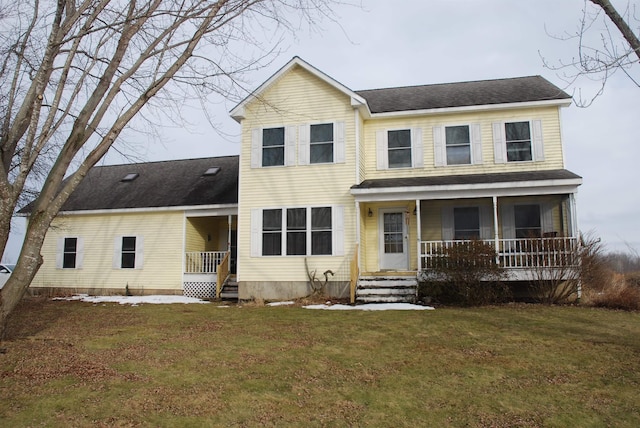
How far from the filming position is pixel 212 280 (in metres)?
17.3

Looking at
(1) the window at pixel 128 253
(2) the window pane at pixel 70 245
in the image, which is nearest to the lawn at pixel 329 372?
(1) the window at pixel 128 253

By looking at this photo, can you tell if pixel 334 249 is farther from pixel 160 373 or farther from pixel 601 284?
A: pixel 160 373

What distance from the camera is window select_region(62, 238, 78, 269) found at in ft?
62.8

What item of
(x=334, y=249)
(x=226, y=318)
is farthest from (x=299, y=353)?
(x=334, y=249)

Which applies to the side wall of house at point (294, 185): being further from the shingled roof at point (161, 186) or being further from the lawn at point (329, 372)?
the lawn at point (329, 372)

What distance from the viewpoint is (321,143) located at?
15.5 m

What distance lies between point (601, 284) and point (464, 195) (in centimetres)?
444

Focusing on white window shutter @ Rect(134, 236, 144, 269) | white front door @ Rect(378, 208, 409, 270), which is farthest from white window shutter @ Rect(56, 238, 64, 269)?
white front door @ Rect(378, 208, 409, 270)

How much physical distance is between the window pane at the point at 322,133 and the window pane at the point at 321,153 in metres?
0.16

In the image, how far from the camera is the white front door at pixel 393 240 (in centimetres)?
1573

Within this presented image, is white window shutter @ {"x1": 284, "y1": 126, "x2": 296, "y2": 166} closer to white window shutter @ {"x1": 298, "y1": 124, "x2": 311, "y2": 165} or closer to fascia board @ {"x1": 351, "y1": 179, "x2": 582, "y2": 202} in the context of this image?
white window shutter @ {"x1": 298, "y1": 124, "x2": 311, "y2": 165}

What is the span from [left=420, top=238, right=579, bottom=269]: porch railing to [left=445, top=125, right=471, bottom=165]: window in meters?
2.95

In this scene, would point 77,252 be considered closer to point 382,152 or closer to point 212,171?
point 212,171

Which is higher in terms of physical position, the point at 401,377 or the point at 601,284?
the point at 601,284
